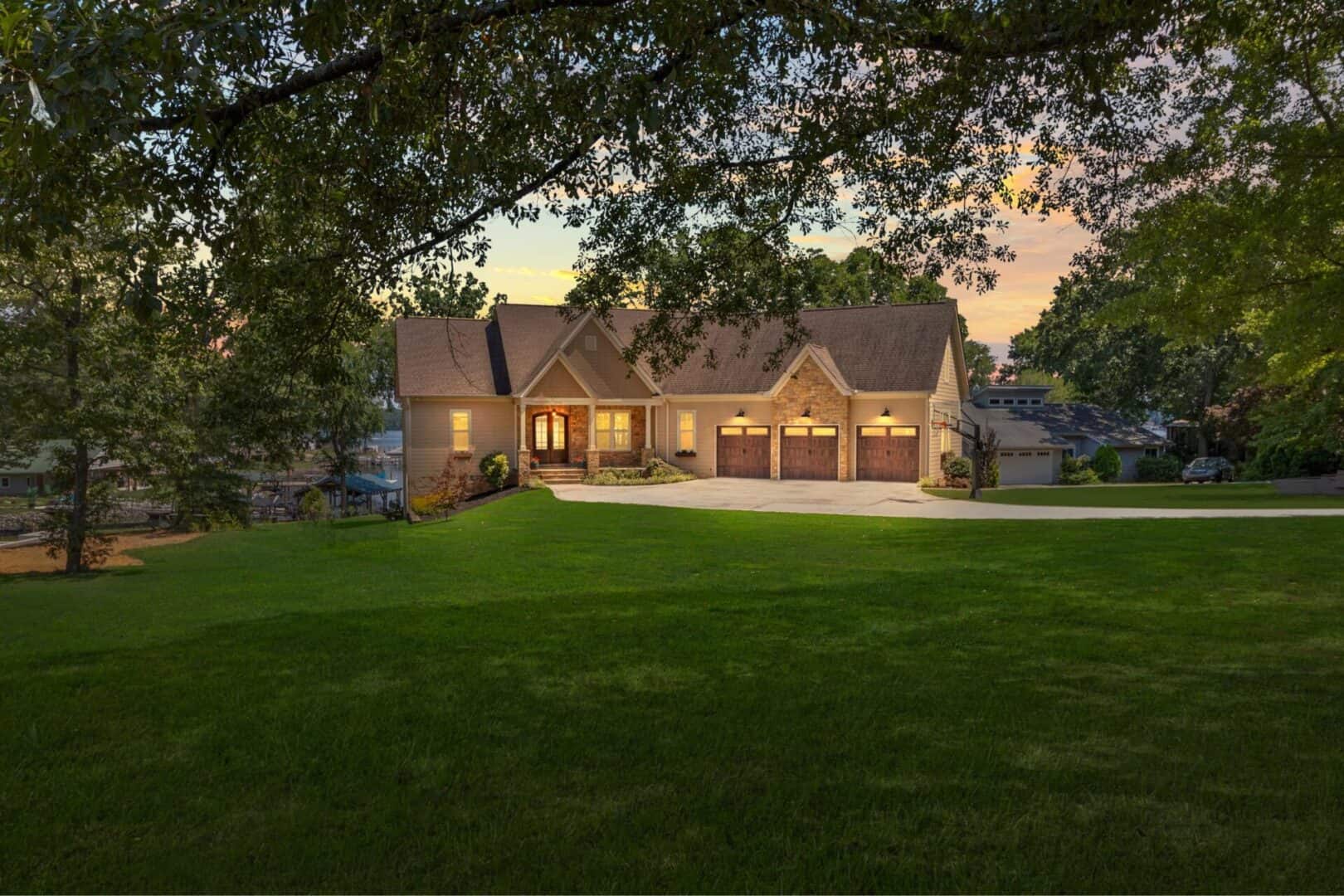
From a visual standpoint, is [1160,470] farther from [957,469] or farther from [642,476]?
[642,476]

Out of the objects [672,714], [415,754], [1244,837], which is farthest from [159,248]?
[1244,837]

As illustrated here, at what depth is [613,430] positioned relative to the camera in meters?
36.5

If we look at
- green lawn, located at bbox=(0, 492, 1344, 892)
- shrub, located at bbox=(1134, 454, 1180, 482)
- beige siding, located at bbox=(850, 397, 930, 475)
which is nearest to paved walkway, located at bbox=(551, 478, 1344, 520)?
beige siding, located at bbox=(850, 397, 930, 475)

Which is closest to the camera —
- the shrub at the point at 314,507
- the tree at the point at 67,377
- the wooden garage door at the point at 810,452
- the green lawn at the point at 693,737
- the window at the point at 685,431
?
the green lawn at the point at 693,737

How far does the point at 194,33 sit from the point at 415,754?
13.7 feet

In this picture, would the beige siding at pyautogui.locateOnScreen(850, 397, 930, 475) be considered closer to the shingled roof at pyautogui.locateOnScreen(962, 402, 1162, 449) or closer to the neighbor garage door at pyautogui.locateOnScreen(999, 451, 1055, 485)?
the shingled roof at pyautogui.locateOnScreen(962, 402, 1162, 449)

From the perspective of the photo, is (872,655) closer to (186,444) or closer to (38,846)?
(38,846)

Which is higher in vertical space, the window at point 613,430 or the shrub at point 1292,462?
the window at point 613,430

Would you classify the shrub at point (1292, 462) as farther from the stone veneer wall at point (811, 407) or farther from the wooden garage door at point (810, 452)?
the wooden garage door at point (810, 452)

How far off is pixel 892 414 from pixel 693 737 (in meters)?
30.0

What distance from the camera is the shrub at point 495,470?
33625 millimetres

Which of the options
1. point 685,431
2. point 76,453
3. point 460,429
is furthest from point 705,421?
point 76,453

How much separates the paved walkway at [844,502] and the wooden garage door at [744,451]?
1358 mm

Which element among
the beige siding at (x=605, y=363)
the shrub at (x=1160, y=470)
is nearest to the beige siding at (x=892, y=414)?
the beige siding at (x=605, y=363)
